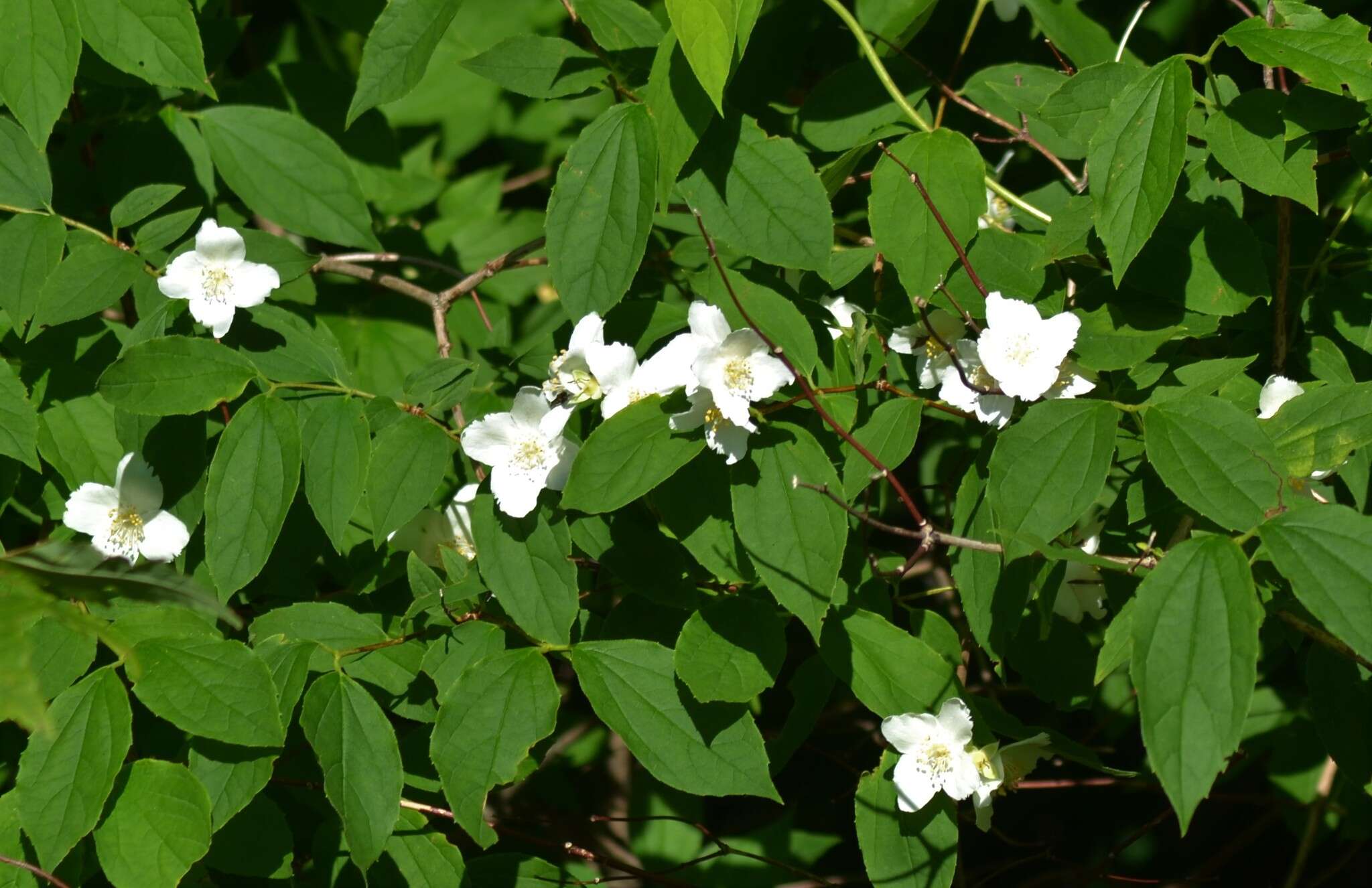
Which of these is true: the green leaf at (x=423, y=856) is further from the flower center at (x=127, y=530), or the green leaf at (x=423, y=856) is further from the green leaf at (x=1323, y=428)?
the green leaf at (x=1323, y=428)

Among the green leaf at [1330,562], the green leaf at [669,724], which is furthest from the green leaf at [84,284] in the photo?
the green leaf at [1330,562]

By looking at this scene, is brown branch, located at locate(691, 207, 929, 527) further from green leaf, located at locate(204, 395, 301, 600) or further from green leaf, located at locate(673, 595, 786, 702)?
green leaf, located at locate(204, 395, 301, 600)

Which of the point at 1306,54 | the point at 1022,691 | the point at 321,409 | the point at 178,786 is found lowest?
the point at 1022,691

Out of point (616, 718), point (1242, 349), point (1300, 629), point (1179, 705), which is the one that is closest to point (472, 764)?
point (616, 718)

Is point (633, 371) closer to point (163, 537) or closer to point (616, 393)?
point (616, 393)

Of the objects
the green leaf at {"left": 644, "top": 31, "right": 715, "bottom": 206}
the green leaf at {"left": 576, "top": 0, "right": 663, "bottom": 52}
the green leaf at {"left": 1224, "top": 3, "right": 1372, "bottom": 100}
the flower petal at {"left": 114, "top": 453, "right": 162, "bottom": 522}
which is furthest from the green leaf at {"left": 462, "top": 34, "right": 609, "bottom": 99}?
the green leaf at {"left": 1224, "top": 3, "right": 1372, "bottom": 100}

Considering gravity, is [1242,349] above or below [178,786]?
above

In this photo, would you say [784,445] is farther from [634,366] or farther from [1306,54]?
[1306,54]
